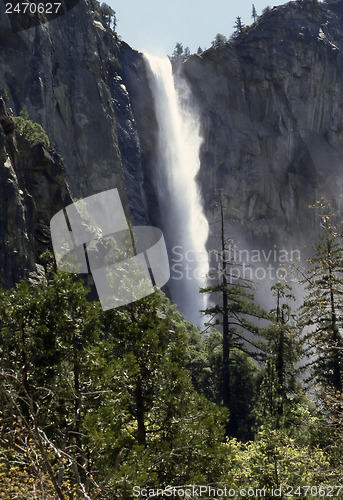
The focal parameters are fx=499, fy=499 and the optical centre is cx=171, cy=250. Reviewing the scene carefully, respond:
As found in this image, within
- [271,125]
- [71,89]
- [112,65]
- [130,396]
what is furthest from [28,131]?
[271,125]

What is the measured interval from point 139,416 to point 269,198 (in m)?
55.9

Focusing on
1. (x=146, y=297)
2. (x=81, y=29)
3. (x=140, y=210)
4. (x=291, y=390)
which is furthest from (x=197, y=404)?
(x=81, y=29)

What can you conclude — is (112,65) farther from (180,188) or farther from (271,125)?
(271,125)

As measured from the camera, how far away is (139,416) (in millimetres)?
10617

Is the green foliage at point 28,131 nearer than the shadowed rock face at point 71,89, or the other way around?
the green foliage at point 28,131

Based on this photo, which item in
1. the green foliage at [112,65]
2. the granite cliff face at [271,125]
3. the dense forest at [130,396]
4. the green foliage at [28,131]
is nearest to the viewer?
the dense forest at [130,396]

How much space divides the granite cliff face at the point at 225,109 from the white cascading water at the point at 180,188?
52.7 inches

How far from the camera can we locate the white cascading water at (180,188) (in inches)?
2125

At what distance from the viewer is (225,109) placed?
64.2 metres

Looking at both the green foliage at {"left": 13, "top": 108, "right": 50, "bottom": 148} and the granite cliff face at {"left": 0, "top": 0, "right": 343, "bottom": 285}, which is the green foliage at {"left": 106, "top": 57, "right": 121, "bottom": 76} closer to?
the granite cliff face at {"left": 0, "top": 0, "right": 343, "bottom": 285}

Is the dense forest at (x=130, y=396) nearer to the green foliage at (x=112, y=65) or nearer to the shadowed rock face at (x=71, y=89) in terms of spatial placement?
the shadowed rock face at (x=71, y=89)

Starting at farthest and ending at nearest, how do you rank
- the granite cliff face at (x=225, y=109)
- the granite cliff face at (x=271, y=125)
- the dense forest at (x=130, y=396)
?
the granite cliff face at (x=271, y=125)
the granite cliff face at (x=225, y=109)
the dense forest at (x=130, y=396)

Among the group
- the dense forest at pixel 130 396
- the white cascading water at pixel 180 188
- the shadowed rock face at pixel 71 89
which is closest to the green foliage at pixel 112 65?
the shadowed rock face at pixel 71 89

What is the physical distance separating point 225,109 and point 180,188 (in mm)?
14230
